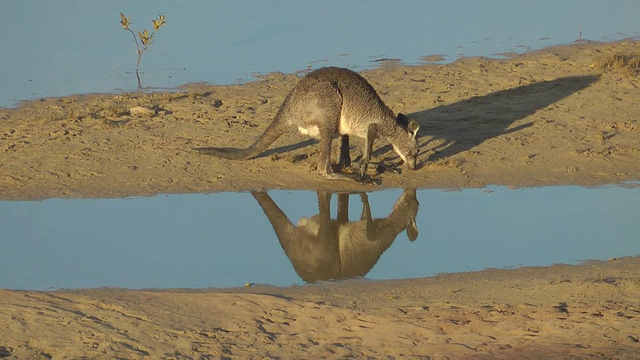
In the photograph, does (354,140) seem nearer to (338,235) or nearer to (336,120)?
(336,120)

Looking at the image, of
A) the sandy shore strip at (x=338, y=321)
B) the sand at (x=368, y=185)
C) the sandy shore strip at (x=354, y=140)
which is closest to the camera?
the sandy shore strip at (x=338, y=321)

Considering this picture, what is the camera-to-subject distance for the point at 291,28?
784 inches

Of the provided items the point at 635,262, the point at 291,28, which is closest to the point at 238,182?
the point at 635,262

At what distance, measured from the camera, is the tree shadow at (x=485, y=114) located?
13.9m

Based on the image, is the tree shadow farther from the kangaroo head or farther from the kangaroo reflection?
the kangaroo reflection

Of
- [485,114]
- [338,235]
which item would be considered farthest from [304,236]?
[485,114]

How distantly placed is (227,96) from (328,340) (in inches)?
307

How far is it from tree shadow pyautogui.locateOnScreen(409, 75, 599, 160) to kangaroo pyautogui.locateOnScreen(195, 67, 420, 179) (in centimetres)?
74

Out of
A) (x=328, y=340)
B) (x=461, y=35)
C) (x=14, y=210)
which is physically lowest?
(x=328, y=340)

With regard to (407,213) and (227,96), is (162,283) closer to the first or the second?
(407,213)

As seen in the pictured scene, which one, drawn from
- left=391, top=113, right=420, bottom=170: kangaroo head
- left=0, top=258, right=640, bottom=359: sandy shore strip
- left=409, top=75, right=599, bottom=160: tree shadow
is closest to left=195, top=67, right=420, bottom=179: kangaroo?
left=391, top=113, right=420, bottom=170: kangaroo head

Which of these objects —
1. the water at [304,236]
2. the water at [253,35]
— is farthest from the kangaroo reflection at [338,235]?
the water at [253,35]

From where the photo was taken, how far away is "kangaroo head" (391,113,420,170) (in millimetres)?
12844

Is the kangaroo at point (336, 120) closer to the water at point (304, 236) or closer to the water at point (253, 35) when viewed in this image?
the water at point (304, 236)
